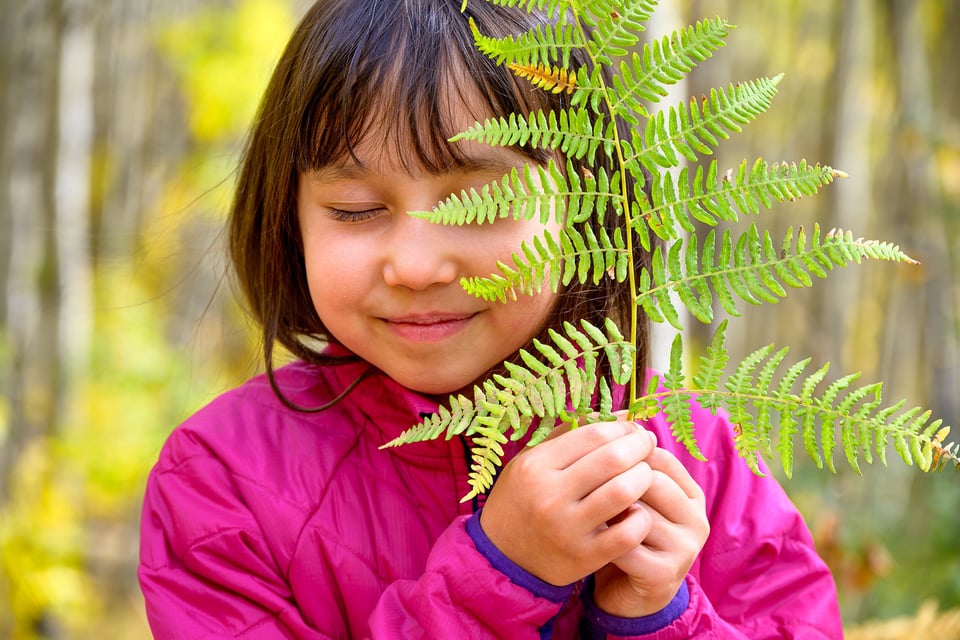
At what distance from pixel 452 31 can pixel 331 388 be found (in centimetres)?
68

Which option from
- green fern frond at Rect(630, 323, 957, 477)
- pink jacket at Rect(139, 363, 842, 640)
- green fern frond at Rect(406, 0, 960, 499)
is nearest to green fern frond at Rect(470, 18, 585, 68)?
green fern frond at Rect(406, 0, 960, 499)

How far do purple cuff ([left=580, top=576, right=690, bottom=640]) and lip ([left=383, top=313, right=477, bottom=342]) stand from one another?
0.43 meters

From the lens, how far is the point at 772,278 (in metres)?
1.13

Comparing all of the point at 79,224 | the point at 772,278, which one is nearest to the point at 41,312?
the point at 79,224

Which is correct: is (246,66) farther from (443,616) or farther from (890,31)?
(443,616)

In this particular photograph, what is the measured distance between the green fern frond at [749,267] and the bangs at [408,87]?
32 cm

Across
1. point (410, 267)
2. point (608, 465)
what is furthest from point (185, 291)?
point (608, 465)

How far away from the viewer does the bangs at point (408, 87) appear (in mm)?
1378

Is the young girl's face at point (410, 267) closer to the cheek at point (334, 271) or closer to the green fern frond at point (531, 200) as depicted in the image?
the cheek at point (334, 271)

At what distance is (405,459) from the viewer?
64.8 inches

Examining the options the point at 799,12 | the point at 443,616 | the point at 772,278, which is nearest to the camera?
the point at 772,278

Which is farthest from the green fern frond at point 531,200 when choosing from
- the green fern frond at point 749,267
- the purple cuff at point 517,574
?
the purple cuff at point 517,574

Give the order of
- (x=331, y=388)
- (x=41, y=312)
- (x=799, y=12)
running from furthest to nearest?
(x=799, y=12), (x=41, y=312), (x=331, y=388)

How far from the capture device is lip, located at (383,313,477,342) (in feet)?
4.74
